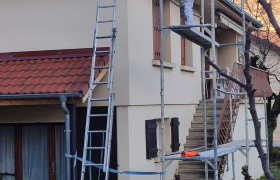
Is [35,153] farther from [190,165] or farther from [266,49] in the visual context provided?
[266,49]

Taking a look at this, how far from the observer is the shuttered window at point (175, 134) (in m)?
12.1

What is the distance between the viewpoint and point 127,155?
983cm

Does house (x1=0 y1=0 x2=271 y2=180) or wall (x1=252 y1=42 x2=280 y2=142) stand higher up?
wall (x1=252 y1=42 x2=280 y2=142)

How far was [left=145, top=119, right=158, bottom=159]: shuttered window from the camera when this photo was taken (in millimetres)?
10648

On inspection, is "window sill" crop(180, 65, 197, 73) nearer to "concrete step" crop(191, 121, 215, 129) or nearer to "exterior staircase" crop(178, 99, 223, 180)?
"exterior staircase" crop(178, 99, 223, 180)

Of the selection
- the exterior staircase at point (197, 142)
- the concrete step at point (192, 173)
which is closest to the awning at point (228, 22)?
the exterior staircase at point (197, 142)

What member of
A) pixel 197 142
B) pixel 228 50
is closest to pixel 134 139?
pixel 197 142

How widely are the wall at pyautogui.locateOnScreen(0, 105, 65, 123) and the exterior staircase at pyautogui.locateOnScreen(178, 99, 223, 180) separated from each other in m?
3.48

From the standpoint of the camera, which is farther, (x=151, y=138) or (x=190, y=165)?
(x=190, y=165)

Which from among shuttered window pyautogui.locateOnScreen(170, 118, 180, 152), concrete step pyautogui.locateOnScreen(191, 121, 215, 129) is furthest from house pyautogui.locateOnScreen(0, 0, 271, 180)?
concrete step pyautogui.locateOnScreen(191, 121, 215, 129)

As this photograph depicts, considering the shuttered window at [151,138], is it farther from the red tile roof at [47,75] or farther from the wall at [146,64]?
the red tile roof at [47,75]

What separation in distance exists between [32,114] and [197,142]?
170 inches

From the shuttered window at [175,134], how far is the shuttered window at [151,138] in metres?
1.03

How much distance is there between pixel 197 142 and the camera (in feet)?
42.2
